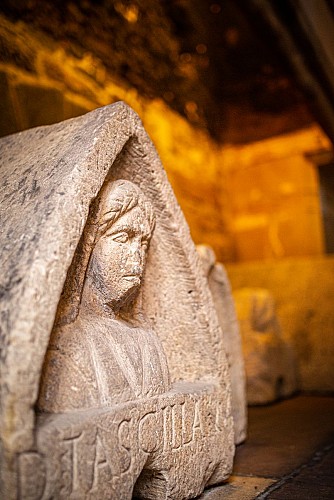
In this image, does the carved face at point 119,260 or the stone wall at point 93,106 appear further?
the stone wall at point 93,106

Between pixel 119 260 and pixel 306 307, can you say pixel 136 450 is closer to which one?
pixel 119 260

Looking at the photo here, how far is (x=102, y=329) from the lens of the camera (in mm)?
1496

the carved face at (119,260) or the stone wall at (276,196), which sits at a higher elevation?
the stone wall at (276,196)

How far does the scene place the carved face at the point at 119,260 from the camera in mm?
Answer: 1531

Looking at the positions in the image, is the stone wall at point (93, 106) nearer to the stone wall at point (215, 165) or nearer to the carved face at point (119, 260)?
the stone wall at point (215, 165)

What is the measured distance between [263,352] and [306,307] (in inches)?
25.8

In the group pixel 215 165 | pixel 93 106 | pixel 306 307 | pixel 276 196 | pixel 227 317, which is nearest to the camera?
pixel 227 317

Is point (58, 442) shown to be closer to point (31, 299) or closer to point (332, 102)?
point (31, 299)

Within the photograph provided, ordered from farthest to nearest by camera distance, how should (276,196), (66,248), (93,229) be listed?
(276,196) < (93,229) < (66,248)

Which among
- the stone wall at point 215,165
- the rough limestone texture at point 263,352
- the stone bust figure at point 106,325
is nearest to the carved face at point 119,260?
the stone bust figure at point 106,325

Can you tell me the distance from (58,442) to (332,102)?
278 centimetres

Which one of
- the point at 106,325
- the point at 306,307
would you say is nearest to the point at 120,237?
the point at 106,325

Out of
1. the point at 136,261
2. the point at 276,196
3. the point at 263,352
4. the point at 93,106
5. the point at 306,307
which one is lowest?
the point at 263,352

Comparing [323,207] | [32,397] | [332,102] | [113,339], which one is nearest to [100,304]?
[113,339]
